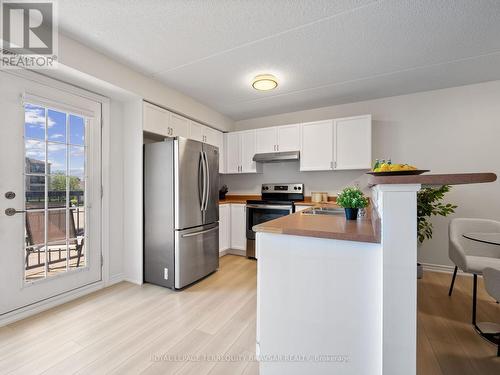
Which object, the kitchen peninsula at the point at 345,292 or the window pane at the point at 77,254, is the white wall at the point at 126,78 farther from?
the kitchen peninsula at the point at 345,292

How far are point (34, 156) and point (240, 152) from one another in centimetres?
282

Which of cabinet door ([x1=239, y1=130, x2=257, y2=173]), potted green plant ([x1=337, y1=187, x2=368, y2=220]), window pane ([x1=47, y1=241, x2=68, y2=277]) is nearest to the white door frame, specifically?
window pane ([x1=47, y1=241, x2=68, y2=277])

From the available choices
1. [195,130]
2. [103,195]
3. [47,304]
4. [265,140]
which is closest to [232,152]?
[265,140]

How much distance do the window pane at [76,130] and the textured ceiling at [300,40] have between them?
0.81 meters

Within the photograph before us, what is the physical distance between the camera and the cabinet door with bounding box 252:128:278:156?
3.89 m

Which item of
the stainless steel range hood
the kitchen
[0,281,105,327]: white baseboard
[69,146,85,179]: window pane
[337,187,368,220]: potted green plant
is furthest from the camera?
the stainless steel range hood

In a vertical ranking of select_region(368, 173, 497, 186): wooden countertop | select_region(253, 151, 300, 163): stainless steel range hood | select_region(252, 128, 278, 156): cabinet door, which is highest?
select_region(252, 128, 278, 156): cabinet door

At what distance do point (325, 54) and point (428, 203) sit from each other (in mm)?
2122

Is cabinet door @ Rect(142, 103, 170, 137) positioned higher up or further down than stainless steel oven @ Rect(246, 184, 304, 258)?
higher up

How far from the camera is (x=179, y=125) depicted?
3246mm

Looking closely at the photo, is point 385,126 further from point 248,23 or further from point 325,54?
point 248,23

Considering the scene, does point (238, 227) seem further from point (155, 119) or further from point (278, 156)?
point (155, 119)

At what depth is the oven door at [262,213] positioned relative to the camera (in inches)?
138
